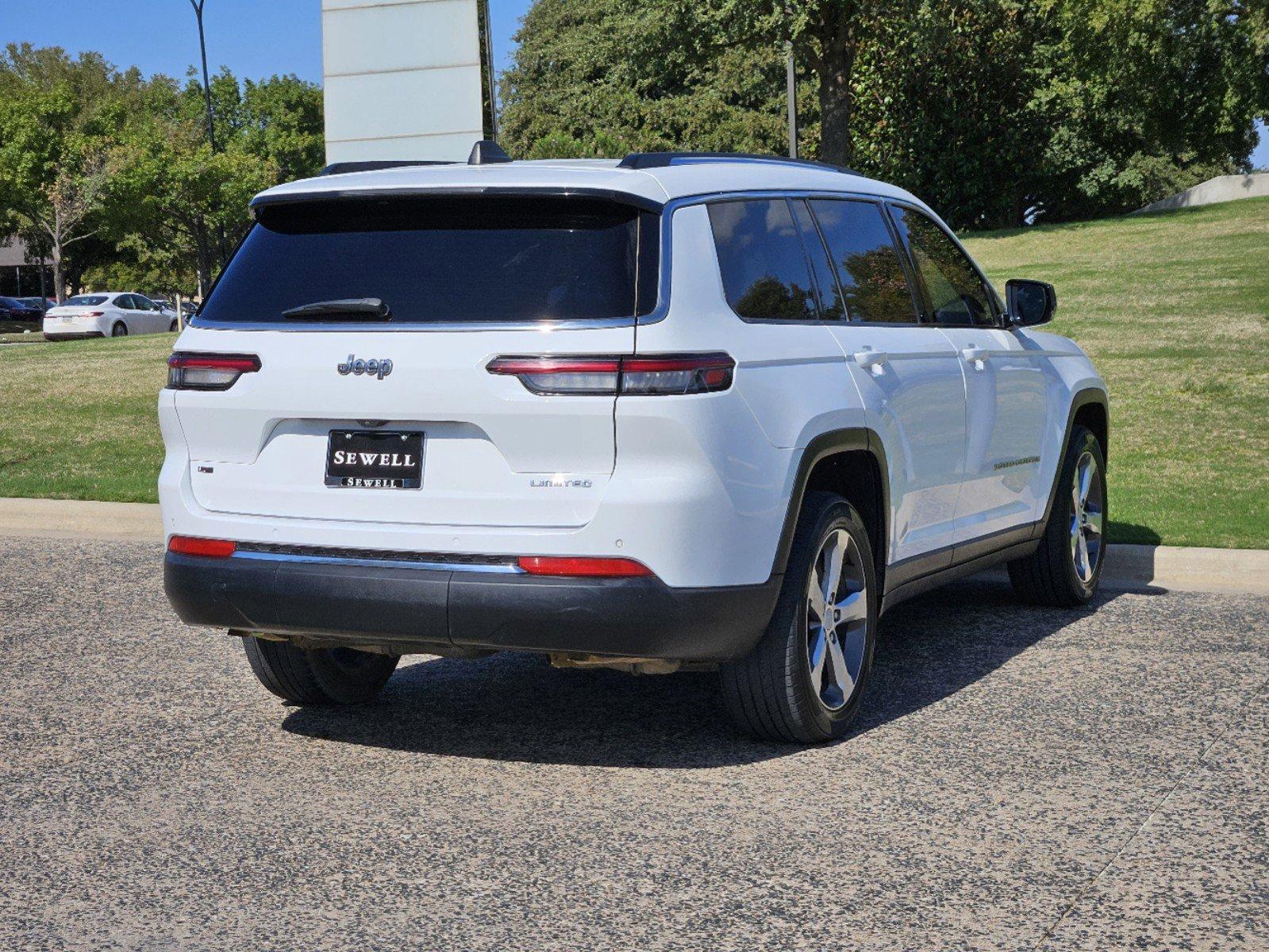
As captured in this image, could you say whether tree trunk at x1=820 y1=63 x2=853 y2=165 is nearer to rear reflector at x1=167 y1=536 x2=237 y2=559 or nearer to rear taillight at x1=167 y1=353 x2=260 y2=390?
rear taillight at x1=167 y1=353 x2=260 y2=390

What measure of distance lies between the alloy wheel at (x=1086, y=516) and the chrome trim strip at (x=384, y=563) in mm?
3950

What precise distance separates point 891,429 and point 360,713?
2.22 m

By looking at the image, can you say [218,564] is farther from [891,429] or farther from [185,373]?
[891,429]

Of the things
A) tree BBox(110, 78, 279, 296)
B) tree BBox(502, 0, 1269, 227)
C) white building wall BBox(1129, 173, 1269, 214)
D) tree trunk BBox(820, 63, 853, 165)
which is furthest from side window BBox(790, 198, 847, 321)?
tree BBox(110, 78, 279, 296)

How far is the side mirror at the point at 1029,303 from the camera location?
23.5ft

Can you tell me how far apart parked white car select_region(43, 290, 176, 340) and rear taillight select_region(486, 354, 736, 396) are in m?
36.7

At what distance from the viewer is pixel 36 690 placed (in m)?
6.34

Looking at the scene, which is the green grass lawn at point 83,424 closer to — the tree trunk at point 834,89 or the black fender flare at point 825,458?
the black fender flare at point 825,458

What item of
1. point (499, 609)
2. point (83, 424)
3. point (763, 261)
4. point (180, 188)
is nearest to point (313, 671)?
point (499, 609)

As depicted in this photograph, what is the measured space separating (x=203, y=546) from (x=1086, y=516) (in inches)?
185

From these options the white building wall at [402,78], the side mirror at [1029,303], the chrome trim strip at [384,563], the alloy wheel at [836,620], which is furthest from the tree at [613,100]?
the chrome trim strip at [384,563]

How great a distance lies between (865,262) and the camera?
6.04 m

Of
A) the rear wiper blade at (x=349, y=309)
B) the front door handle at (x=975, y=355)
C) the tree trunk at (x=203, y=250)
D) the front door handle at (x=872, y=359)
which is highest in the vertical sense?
the rear wiper blade at (x=349, y=309)

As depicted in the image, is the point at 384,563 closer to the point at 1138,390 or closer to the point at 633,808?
the point at 633,808
